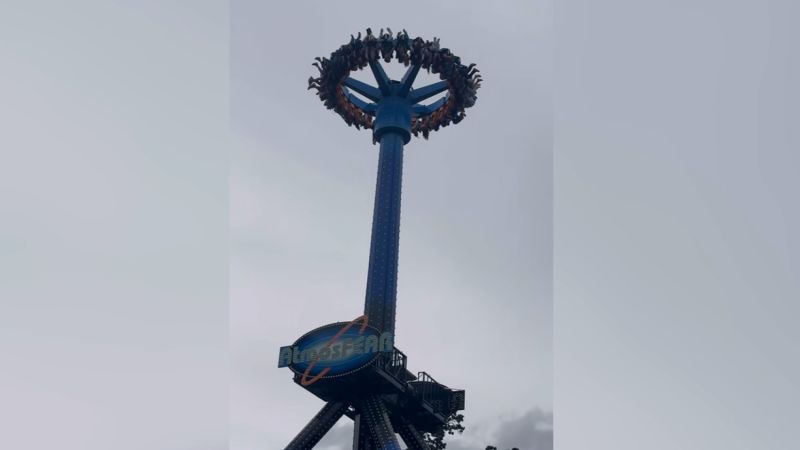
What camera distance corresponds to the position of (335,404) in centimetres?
4388

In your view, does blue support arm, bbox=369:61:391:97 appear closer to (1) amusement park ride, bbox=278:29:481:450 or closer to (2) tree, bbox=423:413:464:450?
(1) amusement park ride, bbox=278:29:481:450

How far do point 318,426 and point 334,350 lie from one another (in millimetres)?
4842

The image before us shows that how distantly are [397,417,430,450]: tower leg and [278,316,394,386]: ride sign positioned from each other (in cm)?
568

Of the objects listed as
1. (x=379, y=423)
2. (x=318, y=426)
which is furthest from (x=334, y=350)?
(x=318, y=426)

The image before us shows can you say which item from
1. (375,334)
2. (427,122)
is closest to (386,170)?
(427,122)

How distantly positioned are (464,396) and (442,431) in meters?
2.58

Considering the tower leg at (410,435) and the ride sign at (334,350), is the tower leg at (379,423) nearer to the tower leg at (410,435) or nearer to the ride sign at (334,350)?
the tower leg at (410,435)

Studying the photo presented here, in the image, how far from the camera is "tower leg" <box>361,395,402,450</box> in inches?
1560

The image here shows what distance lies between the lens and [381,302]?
45.3 m

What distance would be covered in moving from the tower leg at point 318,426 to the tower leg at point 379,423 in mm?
2001

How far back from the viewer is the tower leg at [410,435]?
4328 cm

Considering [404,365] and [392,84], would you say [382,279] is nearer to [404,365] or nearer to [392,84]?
[404,365]

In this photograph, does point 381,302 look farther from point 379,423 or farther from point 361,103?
point 361,103

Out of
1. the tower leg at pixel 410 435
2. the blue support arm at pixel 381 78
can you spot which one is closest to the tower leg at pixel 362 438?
the tower leg at pixel 410 435
